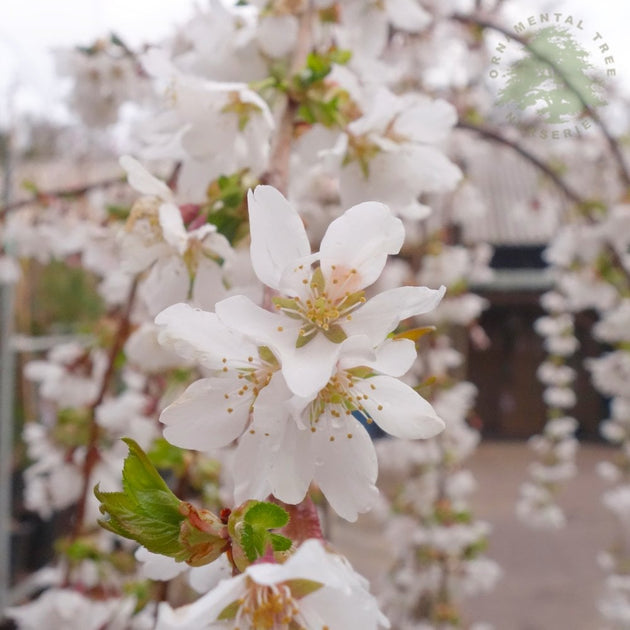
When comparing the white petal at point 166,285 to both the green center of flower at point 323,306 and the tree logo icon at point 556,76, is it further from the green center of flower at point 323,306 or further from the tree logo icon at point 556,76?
the tree logo icon at point 556,76

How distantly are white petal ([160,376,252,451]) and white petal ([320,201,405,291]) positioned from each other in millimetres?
95

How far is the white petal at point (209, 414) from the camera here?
0.37 metres

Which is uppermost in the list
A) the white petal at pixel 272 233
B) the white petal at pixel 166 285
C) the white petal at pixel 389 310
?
the white petal at pixel 272 233

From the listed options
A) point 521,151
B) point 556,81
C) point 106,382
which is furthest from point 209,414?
point 521,151

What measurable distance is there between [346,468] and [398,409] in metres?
0.05

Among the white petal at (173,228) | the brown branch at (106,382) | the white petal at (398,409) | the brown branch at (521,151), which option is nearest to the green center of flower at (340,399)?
the white petal at (398,409)

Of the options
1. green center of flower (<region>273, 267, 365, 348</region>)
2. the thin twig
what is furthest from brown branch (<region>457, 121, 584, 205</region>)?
green center of flower (<region>273, 267, 365, 348</region>)

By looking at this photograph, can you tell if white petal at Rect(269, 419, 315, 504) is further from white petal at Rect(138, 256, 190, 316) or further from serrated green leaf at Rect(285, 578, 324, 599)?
white petal at Rect(138, 256, 190, 316)

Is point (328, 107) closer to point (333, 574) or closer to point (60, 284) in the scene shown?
point (333, 574)

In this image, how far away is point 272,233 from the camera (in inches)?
14.3

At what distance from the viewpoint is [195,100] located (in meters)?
0.57

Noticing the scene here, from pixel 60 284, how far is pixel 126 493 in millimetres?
4226

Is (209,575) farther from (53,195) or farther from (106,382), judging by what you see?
(53,195)

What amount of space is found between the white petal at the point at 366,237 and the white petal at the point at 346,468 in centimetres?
9
